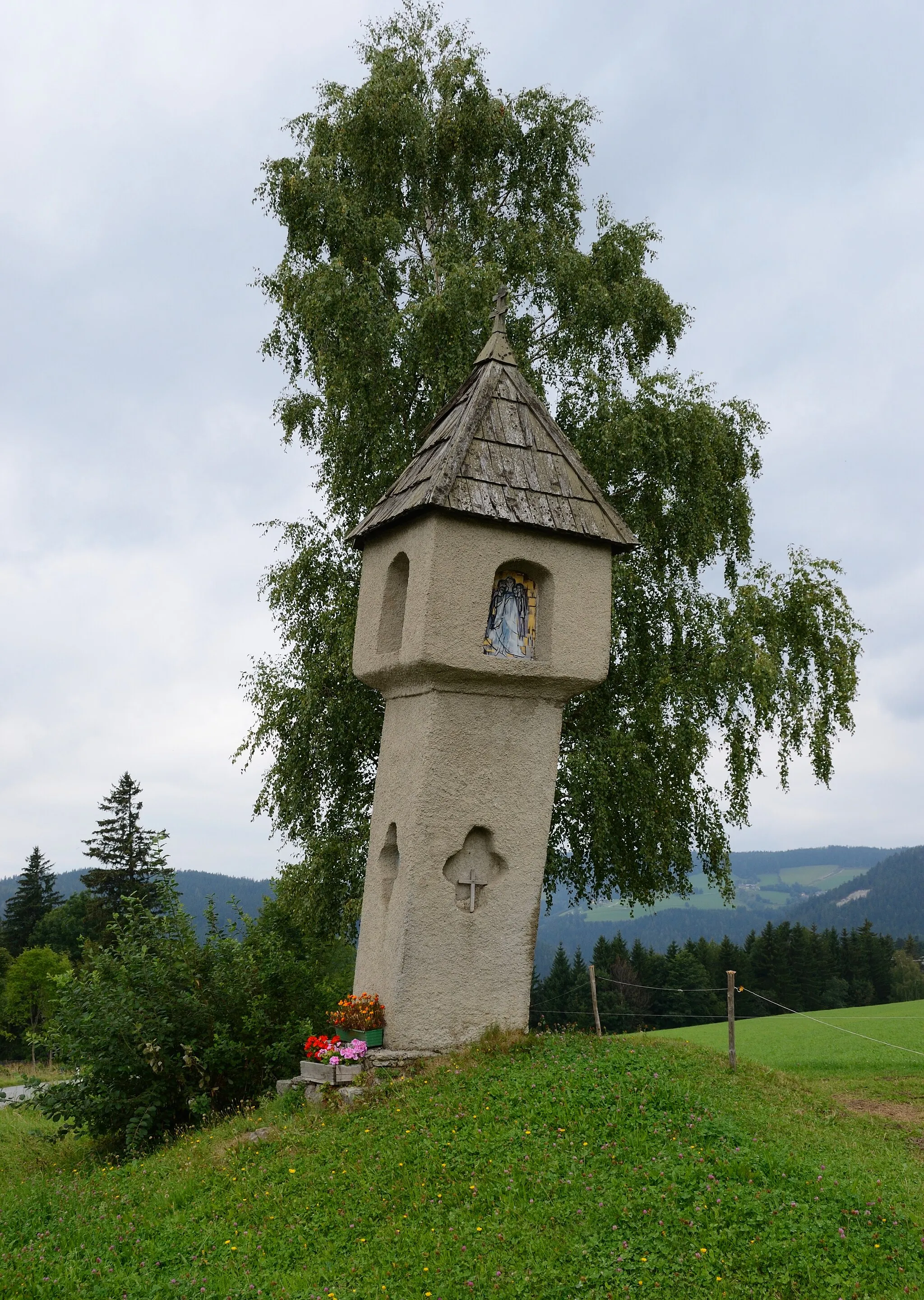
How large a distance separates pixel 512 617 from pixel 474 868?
8.14 ft

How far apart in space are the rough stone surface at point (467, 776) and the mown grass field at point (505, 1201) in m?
0.76

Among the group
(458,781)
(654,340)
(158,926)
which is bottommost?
(158,926)

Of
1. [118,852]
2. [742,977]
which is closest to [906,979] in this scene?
[742,977]

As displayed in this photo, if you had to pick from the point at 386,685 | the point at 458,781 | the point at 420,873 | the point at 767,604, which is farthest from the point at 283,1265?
the point at 767,604

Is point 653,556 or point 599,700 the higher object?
point 653,556

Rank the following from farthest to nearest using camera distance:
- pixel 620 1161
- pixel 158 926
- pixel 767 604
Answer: pixel 767 604 → pixel 158 926 → pixel 620 1161

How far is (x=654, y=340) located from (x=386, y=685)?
29.3 feet

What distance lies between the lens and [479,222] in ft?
54.7

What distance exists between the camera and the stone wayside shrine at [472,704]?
9805 millimetres

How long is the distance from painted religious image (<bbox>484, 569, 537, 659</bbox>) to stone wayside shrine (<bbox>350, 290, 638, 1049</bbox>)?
16 millimetres

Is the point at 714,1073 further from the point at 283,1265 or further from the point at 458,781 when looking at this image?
the point at 283,1265

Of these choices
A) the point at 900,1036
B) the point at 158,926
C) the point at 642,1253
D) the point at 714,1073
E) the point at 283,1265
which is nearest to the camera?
the point at 642,1253

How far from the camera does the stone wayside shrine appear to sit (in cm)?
980

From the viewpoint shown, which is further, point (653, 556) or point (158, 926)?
point (653, 556)
